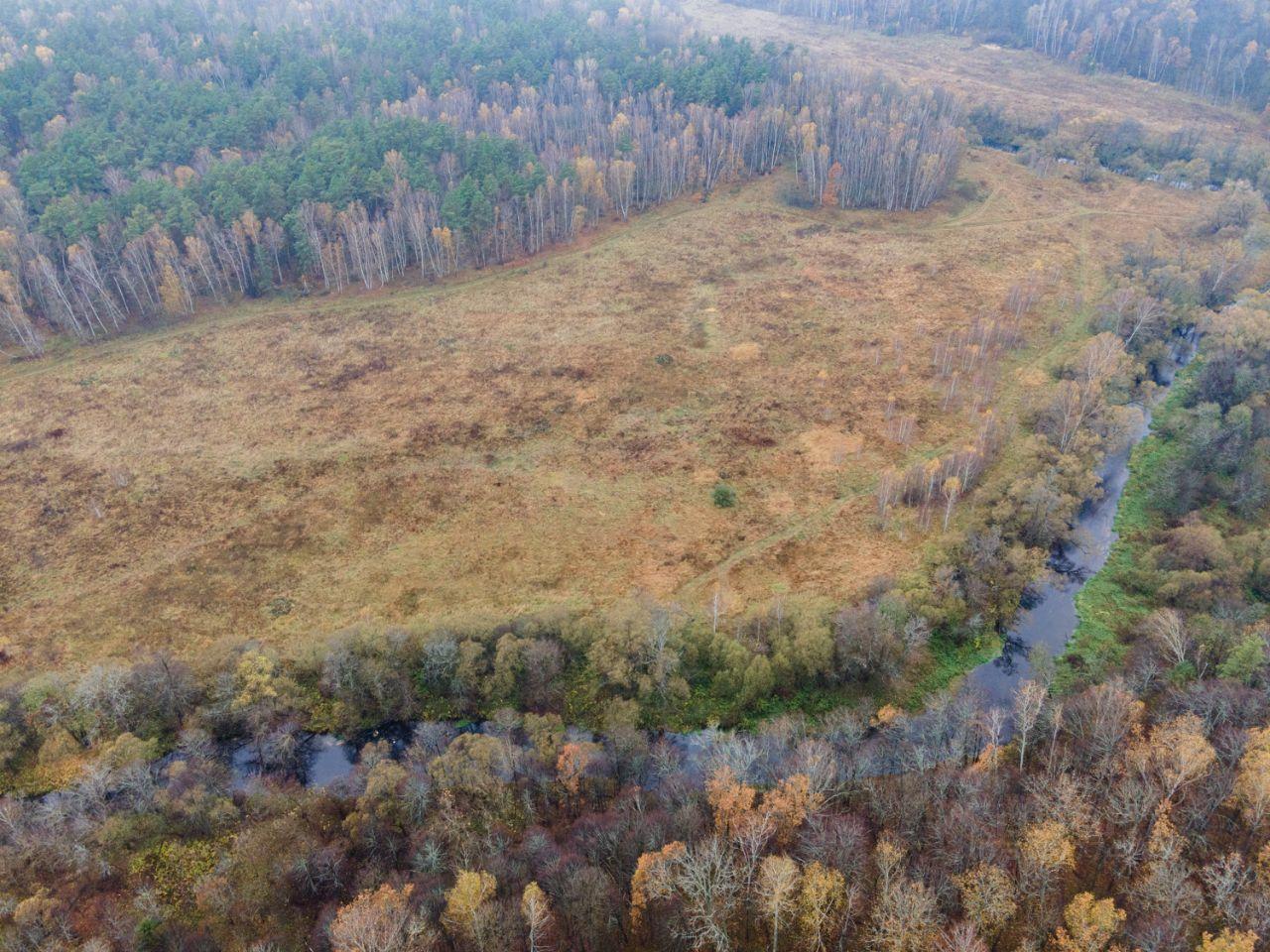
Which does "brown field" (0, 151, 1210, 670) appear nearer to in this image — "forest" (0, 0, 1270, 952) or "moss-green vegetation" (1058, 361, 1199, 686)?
"forest" (0, 0, 1270, 952)

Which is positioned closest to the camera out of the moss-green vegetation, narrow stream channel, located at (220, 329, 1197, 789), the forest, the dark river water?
the forest

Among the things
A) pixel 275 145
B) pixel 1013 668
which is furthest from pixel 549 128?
pixel 1013 668

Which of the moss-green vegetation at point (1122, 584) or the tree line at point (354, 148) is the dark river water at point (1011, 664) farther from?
the tree line at point (354, 148)

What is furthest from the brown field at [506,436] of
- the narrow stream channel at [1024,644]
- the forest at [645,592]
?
the narrow stream channel at [1024,644]

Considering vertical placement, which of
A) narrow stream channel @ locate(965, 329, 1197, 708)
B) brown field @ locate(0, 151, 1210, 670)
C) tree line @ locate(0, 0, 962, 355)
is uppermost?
tree line @ locate(0, 0, 962, 355)

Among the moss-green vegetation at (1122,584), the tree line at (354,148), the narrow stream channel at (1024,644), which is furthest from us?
the tree line at (354,148)

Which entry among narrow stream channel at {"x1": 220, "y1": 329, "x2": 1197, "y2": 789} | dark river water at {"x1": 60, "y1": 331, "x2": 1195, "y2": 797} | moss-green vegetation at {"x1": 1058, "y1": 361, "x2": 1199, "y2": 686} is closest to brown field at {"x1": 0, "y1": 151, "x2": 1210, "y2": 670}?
dark river water at {"x1": 60, "y1": 331, "x2": 1195, "y2": 797}
